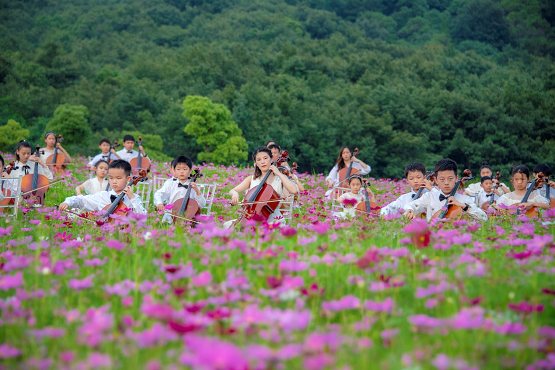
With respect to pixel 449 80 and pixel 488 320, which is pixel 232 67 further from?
pixel 488 320

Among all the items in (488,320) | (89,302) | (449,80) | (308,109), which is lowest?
(89,302)

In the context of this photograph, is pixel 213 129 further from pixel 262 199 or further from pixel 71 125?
pixel 262 199

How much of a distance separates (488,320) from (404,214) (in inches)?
117

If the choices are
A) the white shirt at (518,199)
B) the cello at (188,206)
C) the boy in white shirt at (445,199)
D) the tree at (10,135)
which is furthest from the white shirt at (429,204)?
the tree at (10,135)

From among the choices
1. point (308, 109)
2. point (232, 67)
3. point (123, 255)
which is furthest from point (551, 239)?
point (232, 67)

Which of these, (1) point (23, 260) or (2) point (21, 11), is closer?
(1) point (23, 260)

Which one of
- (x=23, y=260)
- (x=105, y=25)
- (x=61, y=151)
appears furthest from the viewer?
(x=105, y=25)

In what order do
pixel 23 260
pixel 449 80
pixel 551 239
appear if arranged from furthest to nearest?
pixel 449 80 → pixel 551 239 → pixel 23 260

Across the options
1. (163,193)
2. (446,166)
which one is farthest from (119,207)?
(446,166)

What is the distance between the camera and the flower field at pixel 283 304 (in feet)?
6.33

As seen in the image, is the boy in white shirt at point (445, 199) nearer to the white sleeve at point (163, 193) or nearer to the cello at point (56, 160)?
the white sleeve at point (163, 193)

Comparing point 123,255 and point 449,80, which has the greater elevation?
point 449,80

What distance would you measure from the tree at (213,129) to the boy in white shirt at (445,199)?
75.0ft

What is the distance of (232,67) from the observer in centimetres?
4303
